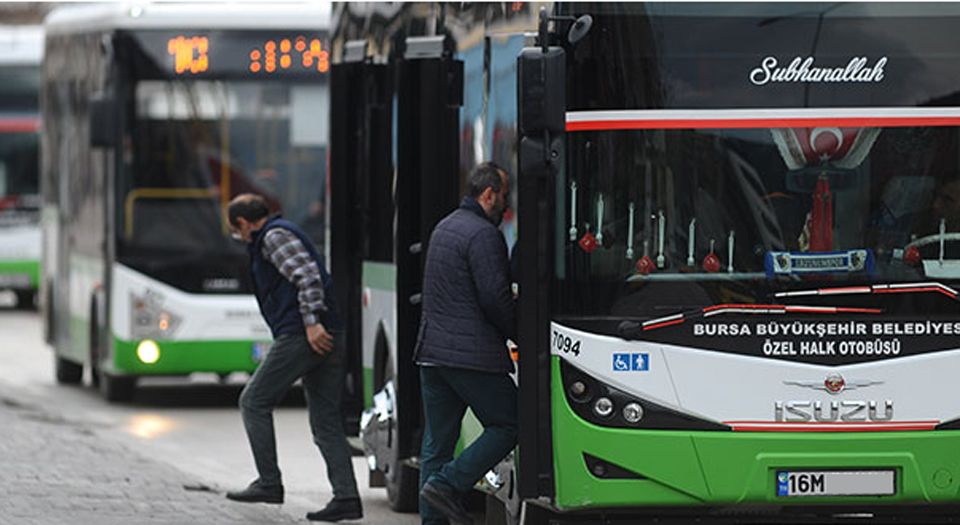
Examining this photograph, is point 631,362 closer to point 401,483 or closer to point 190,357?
point 401,483

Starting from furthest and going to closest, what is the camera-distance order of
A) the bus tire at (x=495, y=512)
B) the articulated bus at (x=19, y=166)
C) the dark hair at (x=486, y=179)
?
1. the articulated bus at (x=19, y=166)
2. the bus tire at (x=495, y=512)
3. the dark hair at (x=486, y=179)

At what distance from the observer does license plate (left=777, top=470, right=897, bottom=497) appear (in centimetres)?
1056

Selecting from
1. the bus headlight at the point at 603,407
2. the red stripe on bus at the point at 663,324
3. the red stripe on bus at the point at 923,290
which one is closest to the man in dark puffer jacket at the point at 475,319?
the bus headlight at the point at 603,407

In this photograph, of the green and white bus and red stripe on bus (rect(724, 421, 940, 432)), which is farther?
the green and white bus

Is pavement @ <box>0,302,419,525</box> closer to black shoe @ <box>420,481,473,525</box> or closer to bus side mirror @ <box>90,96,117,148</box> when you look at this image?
black shoe @ <box>420,481,473,525</box>

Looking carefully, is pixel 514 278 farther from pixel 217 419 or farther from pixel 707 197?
pixel 217 419

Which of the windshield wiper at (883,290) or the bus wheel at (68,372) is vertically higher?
the windshield wiper at (883,290)

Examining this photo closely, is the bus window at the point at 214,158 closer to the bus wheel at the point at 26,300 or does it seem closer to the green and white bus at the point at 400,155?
the green and white bus at the point at 400,155

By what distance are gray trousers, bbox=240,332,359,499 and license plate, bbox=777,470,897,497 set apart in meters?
3.25

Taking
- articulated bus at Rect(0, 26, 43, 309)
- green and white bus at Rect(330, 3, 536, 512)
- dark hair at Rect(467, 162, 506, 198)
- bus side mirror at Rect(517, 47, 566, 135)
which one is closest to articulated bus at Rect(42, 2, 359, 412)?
green and white bus at Rect(330, 3, 536, 512)

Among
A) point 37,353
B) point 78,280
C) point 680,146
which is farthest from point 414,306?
point 37,353

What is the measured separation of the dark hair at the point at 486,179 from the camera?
36.6ft

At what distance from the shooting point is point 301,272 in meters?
12.9

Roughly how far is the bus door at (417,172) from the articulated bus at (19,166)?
80.1 ft
